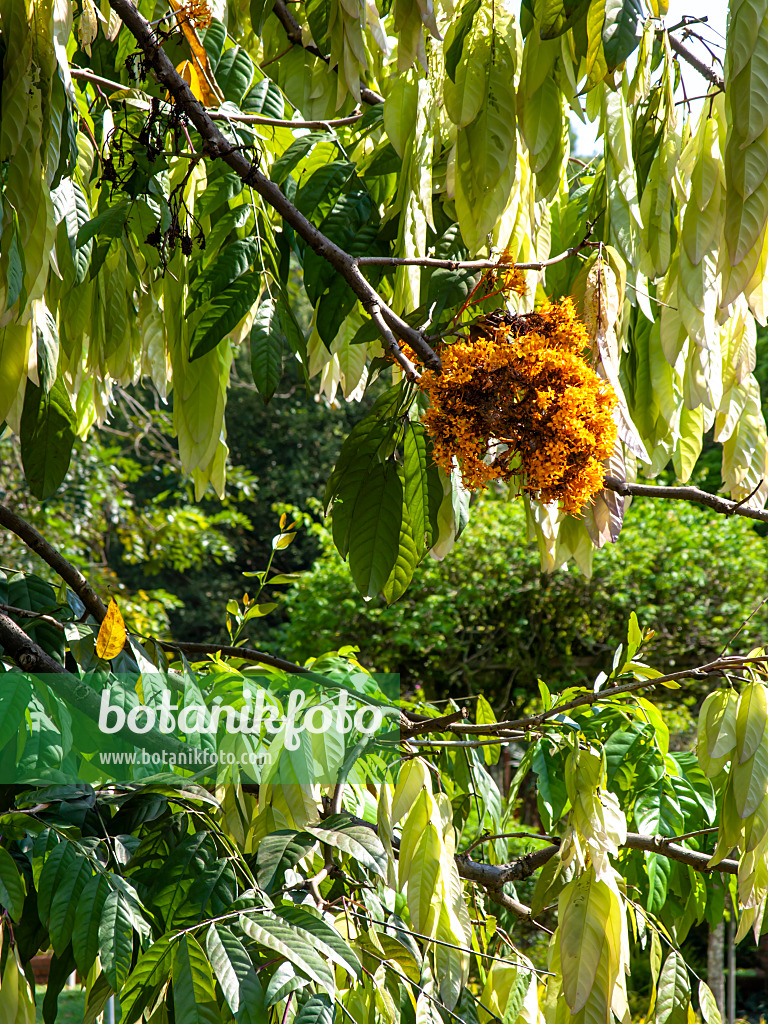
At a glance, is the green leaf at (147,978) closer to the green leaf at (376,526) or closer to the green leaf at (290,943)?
the green leaf at (290,943)

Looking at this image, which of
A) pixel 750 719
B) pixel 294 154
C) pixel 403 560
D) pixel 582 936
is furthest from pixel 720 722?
pixel 294 154

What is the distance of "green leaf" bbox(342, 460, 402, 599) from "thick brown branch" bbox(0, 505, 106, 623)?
47cm

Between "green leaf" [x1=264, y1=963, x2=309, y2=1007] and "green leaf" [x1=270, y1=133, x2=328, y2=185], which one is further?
"green leaf" [x1=270, y1=133, x2=328, y2=185]

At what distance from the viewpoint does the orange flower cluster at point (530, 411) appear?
28.9 inches

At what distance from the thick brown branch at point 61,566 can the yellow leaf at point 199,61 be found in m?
0.59

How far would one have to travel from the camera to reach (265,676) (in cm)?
124

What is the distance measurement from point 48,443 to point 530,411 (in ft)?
2.50

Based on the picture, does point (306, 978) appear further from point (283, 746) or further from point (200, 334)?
point (200, 334)

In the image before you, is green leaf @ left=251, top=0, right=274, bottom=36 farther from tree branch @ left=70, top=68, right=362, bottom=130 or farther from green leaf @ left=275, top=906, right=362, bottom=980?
green leaf @ left=275, top=906, right=362, bottom=980

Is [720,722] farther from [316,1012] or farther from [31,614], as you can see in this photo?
[31,614]

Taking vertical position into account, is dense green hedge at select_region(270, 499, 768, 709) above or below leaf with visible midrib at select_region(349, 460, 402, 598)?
above

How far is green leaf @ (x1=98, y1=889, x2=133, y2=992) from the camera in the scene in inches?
30.0

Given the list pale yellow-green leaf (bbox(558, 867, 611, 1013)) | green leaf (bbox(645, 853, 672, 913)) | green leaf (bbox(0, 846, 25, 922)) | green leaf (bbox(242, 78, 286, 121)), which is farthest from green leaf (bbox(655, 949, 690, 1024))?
green leaf (bbox(242, 78, 286, 121))

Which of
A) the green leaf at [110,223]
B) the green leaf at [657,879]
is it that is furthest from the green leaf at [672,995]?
the green leaf at [110,223]
